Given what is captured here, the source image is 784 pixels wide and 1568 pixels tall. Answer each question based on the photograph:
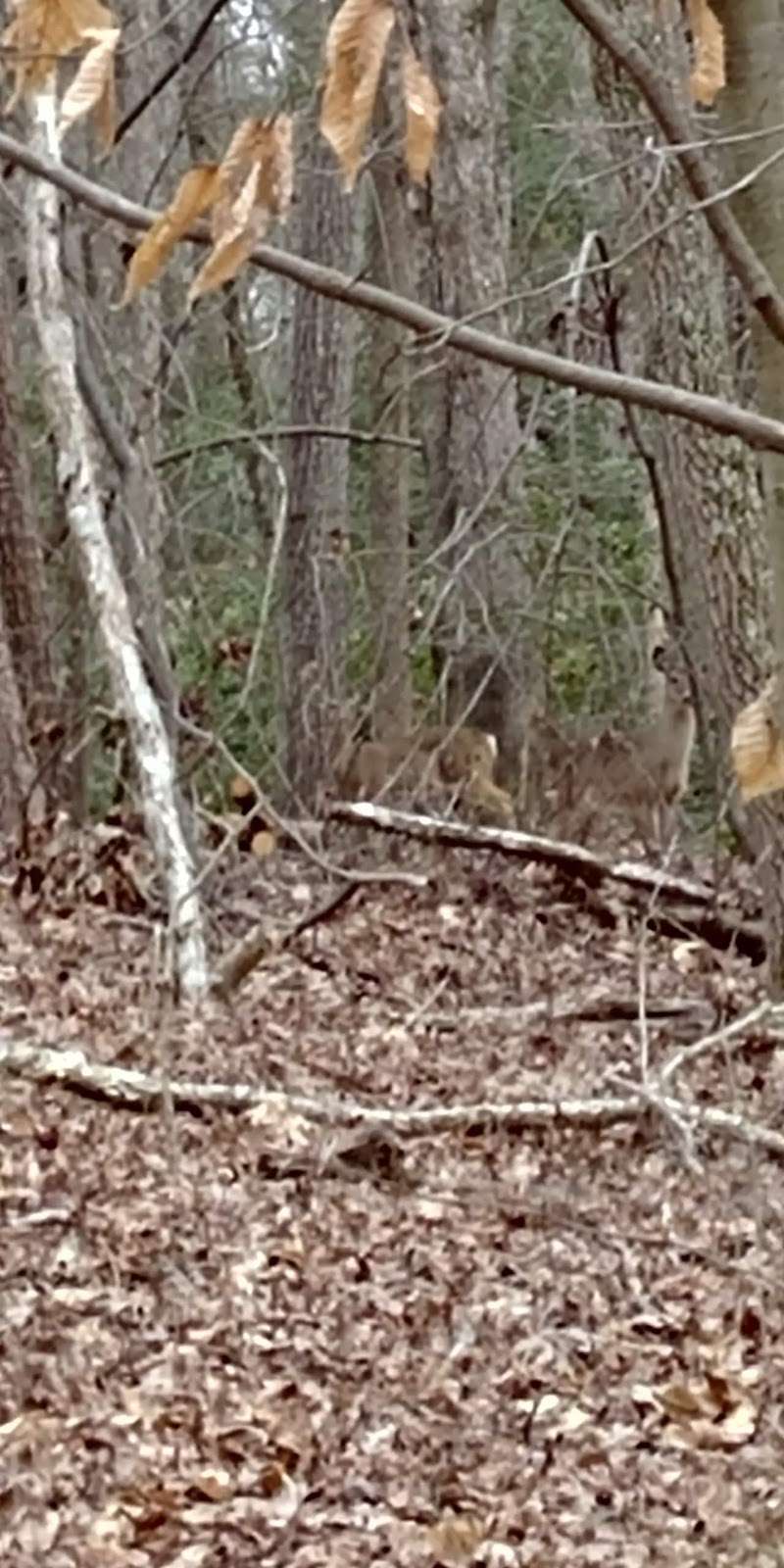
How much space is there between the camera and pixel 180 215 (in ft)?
7.33

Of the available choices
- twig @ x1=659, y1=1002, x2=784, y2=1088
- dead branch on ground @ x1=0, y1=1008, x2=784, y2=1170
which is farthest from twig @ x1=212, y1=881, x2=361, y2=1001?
twig @ x1=659, y1=1002, x2=784, y2=1088

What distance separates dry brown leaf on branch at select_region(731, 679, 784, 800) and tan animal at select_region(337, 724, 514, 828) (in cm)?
936

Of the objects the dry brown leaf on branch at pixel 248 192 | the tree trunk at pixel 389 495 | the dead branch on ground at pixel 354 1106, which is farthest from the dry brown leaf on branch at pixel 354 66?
the tree trunk at pixel 389 495

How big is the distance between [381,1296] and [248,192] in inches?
179

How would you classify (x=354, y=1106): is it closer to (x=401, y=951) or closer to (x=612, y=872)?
(x=401, y=951)

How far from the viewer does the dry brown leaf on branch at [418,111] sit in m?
2.26

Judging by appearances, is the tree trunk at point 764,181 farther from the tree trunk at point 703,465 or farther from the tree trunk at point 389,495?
the tree trunk at point 389,495

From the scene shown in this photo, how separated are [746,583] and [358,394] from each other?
10.2m

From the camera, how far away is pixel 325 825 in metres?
11.5

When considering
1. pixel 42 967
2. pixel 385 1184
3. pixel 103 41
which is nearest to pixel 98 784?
pixel 42 967

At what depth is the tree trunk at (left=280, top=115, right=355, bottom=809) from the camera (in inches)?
601

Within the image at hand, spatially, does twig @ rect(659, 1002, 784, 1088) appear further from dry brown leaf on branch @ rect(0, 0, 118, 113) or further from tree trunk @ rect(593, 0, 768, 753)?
dry brown leaf on branch @ rect(0, 0, 118, 113)

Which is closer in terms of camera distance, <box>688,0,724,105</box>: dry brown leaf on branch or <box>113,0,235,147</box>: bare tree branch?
<box>688,0,724,105</box>: dry brown leaf on branch

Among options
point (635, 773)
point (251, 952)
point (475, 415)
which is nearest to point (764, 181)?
point (251, 952)
